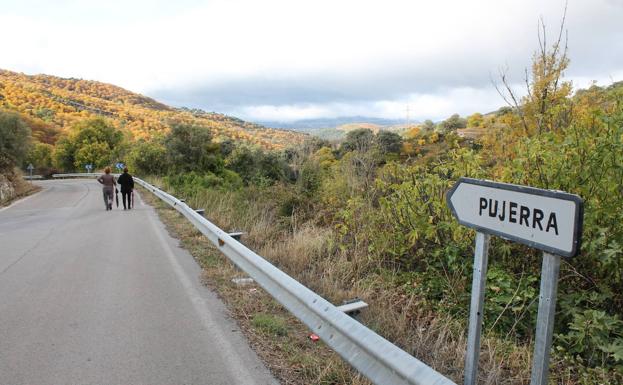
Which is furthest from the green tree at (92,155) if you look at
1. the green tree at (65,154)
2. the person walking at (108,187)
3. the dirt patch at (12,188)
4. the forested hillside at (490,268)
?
the forested hillside at (490,268)

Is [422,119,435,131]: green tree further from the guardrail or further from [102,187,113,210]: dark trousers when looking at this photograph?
the guardrail

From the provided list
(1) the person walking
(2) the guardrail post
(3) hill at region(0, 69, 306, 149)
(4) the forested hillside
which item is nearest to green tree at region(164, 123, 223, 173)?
(1) the person walking

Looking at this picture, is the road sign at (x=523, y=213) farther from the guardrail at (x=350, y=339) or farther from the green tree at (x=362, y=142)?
the green tree at (x=362, y=142)

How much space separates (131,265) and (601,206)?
6.59 meters

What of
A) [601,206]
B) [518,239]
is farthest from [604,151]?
[518,239]

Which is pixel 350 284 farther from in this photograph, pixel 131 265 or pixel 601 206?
pixel 131 265

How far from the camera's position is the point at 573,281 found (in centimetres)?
460

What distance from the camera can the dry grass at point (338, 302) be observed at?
3.50 metres

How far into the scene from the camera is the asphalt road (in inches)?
142

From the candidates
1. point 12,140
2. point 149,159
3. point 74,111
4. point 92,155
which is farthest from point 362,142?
point 74,111

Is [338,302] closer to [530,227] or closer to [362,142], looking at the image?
[530,227]

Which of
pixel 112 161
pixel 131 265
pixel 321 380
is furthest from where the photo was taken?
pixel 112 161

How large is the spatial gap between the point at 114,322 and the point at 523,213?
4.17 meters

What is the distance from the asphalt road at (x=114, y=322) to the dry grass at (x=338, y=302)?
23 centimetres
